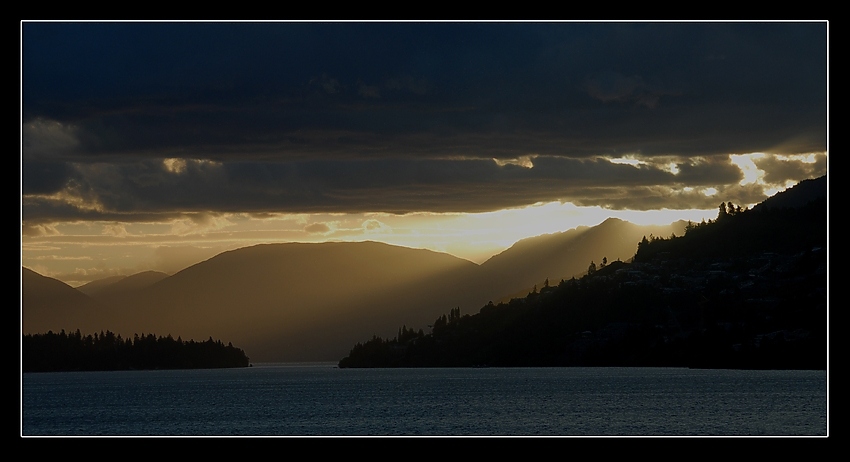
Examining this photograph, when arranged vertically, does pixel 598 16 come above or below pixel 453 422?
above

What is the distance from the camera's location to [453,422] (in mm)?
129250

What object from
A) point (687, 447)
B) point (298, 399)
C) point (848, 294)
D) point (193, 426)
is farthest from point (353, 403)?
point (848, 294)

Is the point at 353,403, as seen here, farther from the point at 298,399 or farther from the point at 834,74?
the point at 834,74

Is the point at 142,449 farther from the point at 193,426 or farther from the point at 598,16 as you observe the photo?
the point at 193,426

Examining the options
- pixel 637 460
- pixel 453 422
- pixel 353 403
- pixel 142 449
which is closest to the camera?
pixel 637 460

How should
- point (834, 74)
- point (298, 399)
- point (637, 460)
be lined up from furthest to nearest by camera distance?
1. point (298, 399)
2. point (637, 460)
3. point (834, 74)

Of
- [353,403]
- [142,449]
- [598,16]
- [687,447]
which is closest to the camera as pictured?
[598,16]

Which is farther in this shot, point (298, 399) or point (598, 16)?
point (298, 399)

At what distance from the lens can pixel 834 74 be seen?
58688 millimetres
